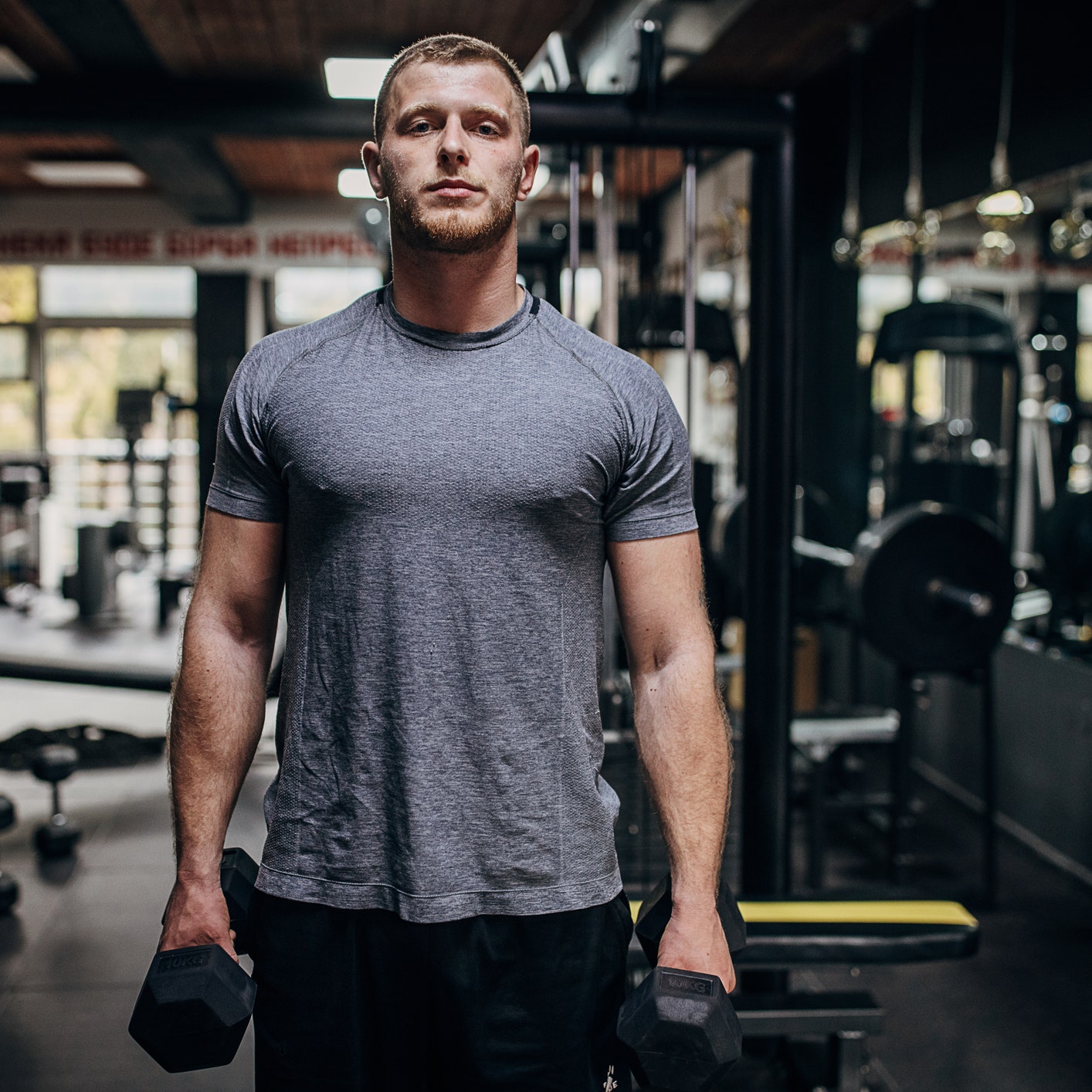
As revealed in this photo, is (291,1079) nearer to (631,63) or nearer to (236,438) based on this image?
(236,438)

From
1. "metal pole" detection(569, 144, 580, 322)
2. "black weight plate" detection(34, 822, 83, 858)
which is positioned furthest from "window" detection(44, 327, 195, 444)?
"metal pole" detection(569, 144, 580, 322)

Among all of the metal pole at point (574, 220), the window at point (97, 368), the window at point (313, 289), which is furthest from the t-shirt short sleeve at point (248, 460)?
the window at point (97, 368)

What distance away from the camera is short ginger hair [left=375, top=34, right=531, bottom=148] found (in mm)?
1179

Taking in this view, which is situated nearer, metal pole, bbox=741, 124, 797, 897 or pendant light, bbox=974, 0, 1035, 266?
metal pole, bbox=741, 124, 797, 897

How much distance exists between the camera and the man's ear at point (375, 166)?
1.23 metres

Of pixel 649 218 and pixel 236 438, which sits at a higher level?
pixel 649 218

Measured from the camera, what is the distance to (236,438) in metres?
1.20

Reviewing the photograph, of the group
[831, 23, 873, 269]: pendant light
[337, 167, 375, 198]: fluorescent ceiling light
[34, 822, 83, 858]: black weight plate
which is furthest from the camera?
[337, 167, 375, 198]: fluorescent ceiling light

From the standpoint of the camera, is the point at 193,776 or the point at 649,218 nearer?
the point at 193,776

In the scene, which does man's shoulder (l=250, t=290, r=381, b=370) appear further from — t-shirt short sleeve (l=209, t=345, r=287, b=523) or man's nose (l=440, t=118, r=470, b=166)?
man's nose (l=440, t=118, r=470, b=166)

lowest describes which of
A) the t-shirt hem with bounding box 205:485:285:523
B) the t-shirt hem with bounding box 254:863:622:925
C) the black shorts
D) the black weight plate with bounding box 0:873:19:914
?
the black weight plate with bounding box 0:873:19:914

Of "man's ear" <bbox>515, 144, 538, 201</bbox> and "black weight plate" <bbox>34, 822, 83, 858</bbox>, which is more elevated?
"man's ear" <bbox>515, 144, 538, 201</bbox>

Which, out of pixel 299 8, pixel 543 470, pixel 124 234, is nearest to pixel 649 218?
pixel 543 470

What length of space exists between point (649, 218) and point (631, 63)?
628 mm
